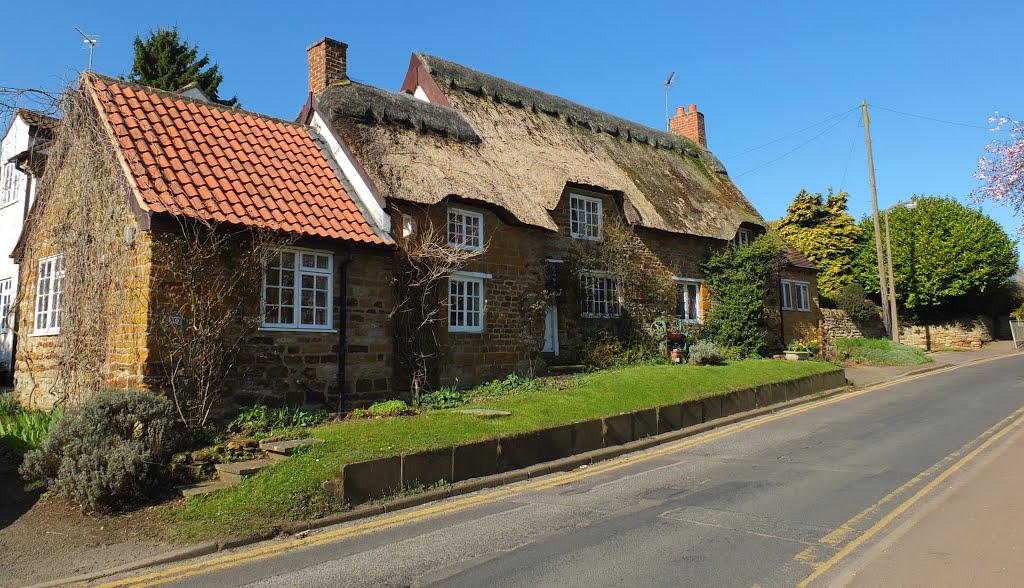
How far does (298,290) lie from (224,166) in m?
2.68

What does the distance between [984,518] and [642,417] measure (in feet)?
19.9

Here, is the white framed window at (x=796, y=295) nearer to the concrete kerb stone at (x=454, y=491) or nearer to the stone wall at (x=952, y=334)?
the stone wall at (x=952, y=334)

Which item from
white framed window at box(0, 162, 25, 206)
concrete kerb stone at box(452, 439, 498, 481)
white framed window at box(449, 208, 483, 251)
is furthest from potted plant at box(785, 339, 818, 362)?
white framed window at box(0, 162, 25, 206)

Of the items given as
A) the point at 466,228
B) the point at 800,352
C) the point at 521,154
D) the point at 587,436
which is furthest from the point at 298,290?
the point at 800,352

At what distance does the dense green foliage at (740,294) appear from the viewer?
22.3 metres

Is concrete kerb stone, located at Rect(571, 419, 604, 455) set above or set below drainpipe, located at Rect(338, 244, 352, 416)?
below

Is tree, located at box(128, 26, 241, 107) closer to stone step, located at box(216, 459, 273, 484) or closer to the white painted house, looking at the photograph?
the white painted house

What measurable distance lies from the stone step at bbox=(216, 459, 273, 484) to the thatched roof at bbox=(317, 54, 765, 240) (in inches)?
258

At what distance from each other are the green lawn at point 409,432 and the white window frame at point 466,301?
221cm

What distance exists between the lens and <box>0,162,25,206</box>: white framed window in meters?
18.0

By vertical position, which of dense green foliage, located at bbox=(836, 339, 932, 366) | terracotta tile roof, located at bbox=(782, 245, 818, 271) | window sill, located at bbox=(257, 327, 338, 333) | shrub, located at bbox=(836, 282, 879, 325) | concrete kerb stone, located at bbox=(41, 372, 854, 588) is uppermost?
terracotta tile roof, located at bbox=(782, 245, 818, 271)

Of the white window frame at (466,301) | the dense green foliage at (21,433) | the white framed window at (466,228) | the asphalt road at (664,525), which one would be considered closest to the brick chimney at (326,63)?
the white framed window at (466,228)

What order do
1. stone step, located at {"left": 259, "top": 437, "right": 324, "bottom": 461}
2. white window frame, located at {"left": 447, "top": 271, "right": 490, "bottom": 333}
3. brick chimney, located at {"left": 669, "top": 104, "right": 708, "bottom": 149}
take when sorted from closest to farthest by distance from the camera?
1. stone step, located at {"left": 259, "top": 437, "right": 324, "bottom": 461}
2. white window frame, located at {"left": 447, "top": 271, "right": 490, "bottom": 333}
3. brick chimney, located at {"left": 669, "top": 104, "right": 708, "bottom": 149}

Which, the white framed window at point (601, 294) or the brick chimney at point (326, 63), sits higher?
the brick chimney at point (326, 63)
